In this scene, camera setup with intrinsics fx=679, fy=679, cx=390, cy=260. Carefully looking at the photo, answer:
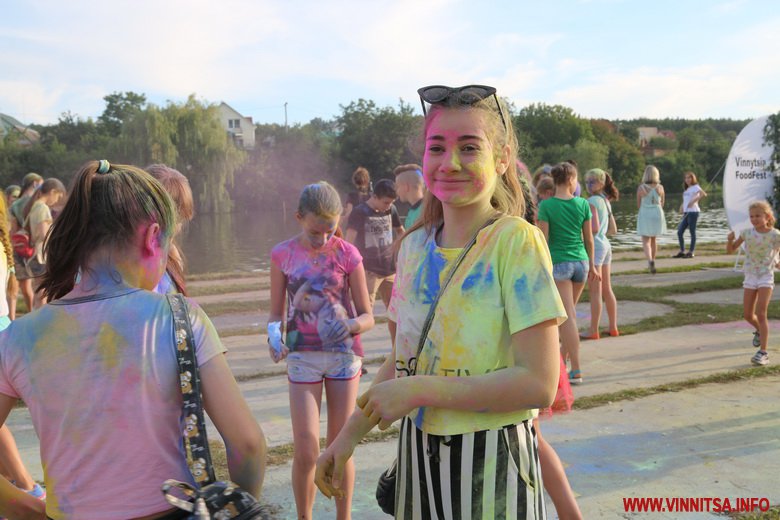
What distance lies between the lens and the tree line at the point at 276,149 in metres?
47.9

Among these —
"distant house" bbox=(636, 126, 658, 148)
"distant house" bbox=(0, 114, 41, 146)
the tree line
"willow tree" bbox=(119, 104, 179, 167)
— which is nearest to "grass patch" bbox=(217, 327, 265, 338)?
the tree line

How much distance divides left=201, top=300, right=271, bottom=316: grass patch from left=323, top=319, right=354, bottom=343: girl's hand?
6.40 m

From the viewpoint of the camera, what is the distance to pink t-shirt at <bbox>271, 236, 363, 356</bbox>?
371 centimetres

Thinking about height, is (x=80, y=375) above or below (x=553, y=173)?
below

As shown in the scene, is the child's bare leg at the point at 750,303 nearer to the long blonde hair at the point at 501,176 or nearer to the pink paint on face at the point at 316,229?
the pink paint on face at the point at 316,229

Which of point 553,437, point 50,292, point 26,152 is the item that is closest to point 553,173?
point 553,437

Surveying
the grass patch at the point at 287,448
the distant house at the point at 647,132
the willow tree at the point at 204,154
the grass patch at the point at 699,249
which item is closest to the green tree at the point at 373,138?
the willow tree at the point at 204,154

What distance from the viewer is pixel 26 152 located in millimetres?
59656

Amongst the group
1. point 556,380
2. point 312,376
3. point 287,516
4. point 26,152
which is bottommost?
point 287,516

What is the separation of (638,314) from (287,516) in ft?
22.4

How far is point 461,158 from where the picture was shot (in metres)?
2.02

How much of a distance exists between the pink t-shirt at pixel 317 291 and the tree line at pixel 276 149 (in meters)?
22.6

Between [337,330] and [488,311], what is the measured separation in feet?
6.47

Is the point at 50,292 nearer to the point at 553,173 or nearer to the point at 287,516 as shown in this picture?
the point at 287,516
